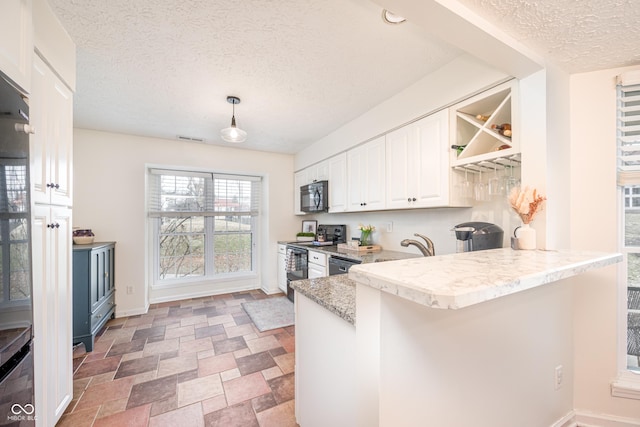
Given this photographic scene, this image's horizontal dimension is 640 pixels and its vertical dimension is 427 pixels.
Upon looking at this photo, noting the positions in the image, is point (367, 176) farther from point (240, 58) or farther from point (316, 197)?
point (240, 58)

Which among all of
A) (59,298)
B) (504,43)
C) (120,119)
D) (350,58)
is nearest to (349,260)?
(350,58)

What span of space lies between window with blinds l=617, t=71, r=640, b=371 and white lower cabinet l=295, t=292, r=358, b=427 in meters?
1.95

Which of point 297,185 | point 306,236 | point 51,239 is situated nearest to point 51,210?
point 51,239

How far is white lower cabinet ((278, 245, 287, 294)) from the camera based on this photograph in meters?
4.15

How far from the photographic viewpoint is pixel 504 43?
1.25 metres

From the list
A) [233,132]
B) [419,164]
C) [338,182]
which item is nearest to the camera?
[419,164]

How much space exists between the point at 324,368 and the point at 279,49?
6.57 feet

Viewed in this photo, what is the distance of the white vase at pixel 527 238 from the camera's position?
1.41m

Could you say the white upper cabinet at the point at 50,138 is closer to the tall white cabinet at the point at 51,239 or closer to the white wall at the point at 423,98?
the tall white cabinet at the point at 51,239

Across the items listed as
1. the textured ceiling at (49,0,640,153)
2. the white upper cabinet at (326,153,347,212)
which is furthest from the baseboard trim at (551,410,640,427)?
the white upper cabinet at (326,153,347,212)

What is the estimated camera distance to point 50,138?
4.60 feet

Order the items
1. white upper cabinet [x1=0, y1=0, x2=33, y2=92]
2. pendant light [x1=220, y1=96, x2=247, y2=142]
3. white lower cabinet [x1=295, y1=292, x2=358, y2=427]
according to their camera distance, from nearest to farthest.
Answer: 1. white upper cabinet [x1=0, y1=0, x2=33, y2=92]
2. white lower cabinet [x1=295, y1=292, x2=358, y2=427]
3. pendant light [x1=220, y1=96, x2=247, y2=142]

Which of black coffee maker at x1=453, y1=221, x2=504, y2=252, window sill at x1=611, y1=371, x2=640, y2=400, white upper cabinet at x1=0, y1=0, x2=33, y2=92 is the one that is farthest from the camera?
black coffee maker at x1=453, y1=221, x2=504, y2=252

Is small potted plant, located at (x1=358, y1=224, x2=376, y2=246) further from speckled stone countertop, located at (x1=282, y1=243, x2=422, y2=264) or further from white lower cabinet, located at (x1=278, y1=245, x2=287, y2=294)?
white lower cabinet, located at (x1=278, y1=245, x2=287, y2=294)
